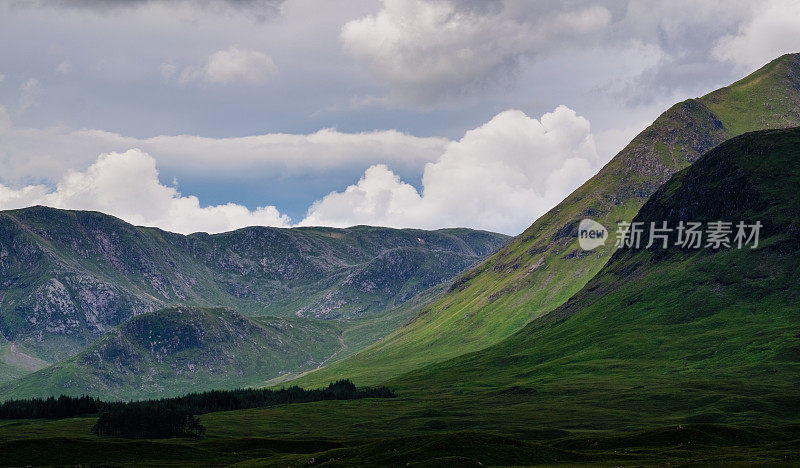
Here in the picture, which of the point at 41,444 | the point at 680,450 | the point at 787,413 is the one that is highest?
the point at 41,444

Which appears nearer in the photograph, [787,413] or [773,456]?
[773,456]

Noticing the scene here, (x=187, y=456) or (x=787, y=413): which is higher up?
Result: (x=187, y=456)

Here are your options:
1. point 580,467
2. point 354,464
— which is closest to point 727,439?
point 580,467

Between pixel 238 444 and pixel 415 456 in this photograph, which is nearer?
pixel 415 456

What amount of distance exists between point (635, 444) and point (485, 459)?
3889 cm

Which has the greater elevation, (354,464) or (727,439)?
(354,464)

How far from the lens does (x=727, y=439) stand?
5202 inches

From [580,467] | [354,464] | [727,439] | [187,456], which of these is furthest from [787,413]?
[187,456]

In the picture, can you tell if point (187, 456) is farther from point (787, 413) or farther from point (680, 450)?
point (787, 413)

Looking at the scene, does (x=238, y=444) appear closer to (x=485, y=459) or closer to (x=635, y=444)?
(x=485, y=459)

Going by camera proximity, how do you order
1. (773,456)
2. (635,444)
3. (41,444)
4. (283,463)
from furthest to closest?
1. (41,444)
2. (635,444)
3. (283,463)
4. (773,456)

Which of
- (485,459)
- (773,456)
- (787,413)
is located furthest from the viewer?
(787,413)

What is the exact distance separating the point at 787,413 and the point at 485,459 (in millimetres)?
121874

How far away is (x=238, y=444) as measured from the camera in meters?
169
